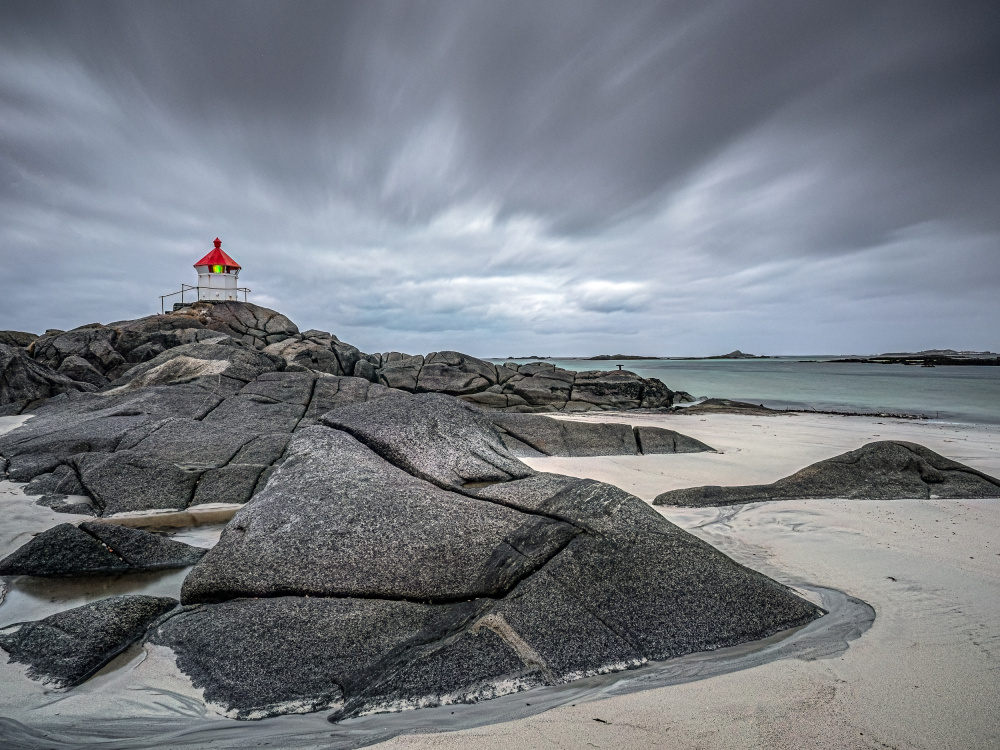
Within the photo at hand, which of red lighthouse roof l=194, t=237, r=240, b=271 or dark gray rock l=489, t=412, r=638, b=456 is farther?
red lighthouse roof l=194, t=237, r=240, b=271

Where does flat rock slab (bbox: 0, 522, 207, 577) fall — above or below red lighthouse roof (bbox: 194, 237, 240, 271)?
Result: below

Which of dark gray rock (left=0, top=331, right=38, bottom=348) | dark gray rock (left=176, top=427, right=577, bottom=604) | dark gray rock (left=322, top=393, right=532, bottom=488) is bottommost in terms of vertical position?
dark gray rock (left=176, top=427, right=577, bottom=604)

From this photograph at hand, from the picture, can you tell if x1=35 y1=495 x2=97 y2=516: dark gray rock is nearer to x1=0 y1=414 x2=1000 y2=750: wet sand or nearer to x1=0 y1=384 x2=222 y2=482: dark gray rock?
x1=0 y1=384 x2=222 y2=482: dark gray rock

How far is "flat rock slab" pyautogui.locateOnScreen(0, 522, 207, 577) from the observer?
458 cm

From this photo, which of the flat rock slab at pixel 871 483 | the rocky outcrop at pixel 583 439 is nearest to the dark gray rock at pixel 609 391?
the rocky outcrop at pixel 583 439

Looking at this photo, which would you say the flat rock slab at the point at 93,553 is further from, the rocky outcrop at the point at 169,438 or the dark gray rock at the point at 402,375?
the dark gray rock at the point at 402,375

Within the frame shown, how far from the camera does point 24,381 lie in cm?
1452

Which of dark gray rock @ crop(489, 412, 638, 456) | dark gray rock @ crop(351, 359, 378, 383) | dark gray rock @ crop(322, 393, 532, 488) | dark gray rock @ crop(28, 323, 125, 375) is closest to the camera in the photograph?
dark gray rock @ crop(322, 393, 532, 488)

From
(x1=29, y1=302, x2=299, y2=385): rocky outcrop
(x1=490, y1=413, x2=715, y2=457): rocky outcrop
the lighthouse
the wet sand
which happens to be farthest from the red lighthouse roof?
the wet sand

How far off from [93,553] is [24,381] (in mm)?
14074

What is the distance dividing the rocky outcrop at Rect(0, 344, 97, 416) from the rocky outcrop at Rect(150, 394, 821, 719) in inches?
576

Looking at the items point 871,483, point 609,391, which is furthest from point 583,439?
point 609,391

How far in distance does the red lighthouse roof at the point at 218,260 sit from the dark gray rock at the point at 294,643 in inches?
1735

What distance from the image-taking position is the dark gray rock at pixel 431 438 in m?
5.14
